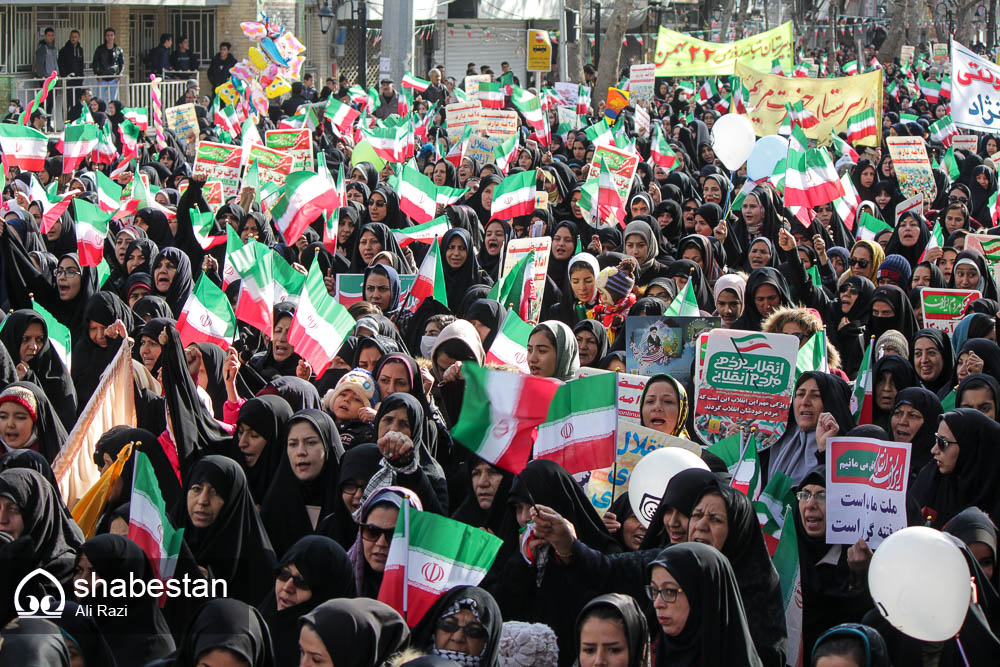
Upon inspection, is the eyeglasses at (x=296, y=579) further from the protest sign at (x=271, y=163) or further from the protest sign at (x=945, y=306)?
the protest sign at (x=271, y=163)

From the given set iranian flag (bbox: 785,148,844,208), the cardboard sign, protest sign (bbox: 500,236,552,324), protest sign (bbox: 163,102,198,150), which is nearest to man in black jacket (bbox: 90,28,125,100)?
protest sign (bbox: 163,102,198,150)

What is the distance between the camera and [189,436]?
5.13 m

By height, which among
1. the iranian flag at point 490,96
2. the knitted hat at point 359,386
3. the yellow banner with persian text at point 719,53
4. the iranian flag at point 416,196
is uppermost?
the yellow banner with persian text at point 719,53

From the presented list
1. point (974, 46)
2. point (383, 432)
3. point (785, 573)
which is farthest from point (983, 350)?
point (974, 46)

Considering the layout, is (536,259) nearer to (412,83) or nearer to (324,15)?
(412,83)

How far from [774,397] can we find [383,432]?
1.43 meters

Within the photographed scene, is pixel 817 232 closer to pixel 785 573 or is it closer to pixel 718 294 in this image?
pixel 718 294

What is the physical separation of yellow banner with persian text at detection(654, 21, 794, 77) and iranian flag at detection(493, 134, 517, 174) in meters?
4.32

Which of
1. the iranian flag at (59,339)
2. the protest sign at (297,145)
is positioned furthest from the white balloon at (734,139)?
the iranian flag at (59,339)

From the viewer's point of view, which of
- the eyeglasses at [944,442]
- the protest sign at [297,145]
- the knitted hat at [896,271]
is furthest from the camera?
the protest sign at [297,145]

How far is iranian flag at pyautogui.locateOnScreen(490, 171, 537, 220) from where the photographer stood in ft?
30.6

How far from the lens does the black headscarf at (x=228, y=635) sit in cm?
324

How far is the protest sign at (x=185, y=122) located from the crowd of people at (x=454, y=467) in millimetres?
5367

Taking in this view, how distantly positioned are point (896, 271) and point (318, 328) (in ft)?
10.9
